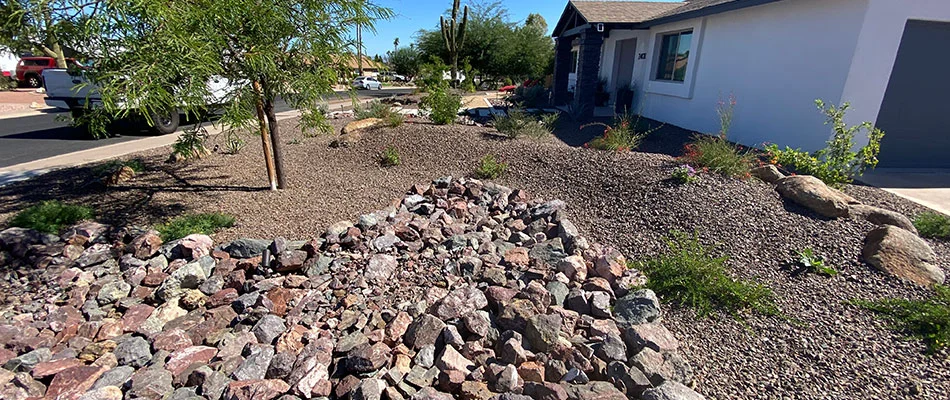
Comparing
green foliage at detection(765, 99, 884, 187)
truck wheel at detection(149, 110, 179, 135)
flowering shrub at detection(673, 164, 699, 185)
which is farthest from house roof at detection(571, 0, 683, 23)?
truck wheel at detection(149, 110, 179, 135)

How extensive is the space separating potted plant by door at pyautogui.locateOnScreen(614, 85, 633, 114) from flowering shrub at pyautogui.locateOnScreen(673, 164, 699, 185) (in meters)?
8.73

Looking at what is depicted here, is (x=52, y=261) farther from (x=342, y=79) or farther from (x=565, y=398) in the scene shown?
(x=565, y=398)

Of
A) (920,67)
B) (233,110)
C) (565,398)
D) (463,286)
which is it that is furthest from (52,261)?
(920,67)

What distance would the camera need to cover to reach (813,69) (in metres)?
→ 7.30

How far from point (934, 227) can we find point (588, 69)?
9.08 m

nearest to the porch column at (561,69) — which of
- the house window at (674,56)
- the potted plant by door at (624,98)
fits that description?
the potted plant by door at (624,98)

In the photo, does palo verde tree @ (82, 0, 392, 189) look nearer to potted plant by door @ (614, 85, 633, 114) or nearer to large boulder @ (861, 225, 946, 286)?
large boulder @ (861, 225, 946, 286)

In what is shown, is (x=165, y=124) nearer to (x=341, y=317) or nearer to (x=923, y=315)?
(x=341, y=317)

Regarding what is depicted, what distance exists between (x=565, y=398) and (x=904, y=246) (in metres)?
3.29

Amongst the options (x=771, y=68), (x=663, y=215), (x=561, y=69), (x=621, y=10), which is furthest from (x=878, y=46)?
(x=561, y=69)

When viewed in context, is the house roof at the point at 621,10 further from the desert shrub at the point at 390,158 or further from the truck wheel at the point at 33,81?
the truck wheel at the point at 33,81

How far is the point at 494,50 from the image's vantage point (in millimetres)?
28297

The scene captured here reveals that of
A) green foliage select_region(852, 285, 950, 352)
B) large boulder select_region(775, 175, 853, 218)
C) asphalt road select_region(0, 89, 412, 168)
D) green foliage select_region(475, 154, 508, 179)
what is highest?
large boulder select_region(775, 175, 853, 218)

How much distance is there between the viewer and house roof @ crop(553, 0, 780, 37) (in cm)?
1016
